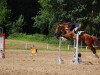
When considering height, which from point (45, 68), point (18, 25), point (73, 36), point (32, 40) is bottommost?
point (45, 68)

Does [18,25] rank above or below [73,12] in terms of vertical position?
below

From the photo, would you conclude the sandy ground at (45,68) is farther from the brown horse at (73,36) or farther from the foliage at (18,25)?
the foliage at (18,25)

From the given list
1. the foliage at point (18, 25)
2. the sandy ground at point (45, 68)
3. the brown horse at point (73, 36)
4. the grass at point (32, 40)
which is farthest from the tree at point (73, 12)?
the sandy ground at point (45, 68)

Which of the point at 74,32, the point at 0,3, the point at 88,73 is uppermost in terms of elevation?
the point at 0,3

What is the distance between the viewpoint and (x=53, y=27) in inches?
2290

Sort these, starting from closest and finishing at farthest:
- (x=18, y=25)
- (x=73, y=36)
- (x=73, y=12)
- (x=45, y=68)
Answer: (x=45, y=68)
(x=73, y=36)
(x=73, y=12)
(x=18, y=25)

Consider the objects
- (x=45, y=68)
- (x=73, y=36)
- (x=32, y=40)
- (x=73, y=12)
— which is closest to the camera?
(x=45, y=68)

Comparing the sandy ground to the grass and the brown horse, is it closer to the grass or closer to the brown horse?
the brown horse

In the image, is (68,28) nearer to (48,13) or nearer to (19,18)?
(48,13)

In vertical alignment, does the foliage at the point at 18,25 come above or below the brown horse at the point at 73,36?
above

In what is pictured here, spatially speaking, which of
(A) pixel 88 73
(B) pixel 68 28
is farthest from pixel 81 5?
(A) pixel 88 73

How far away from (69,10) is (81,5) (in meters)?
1.72

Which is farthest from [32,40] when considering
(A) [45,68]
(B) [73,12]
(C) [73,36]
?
(A) [45,68]

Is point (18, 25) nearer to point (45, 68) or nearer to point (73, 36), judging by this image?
point (73, 36)
